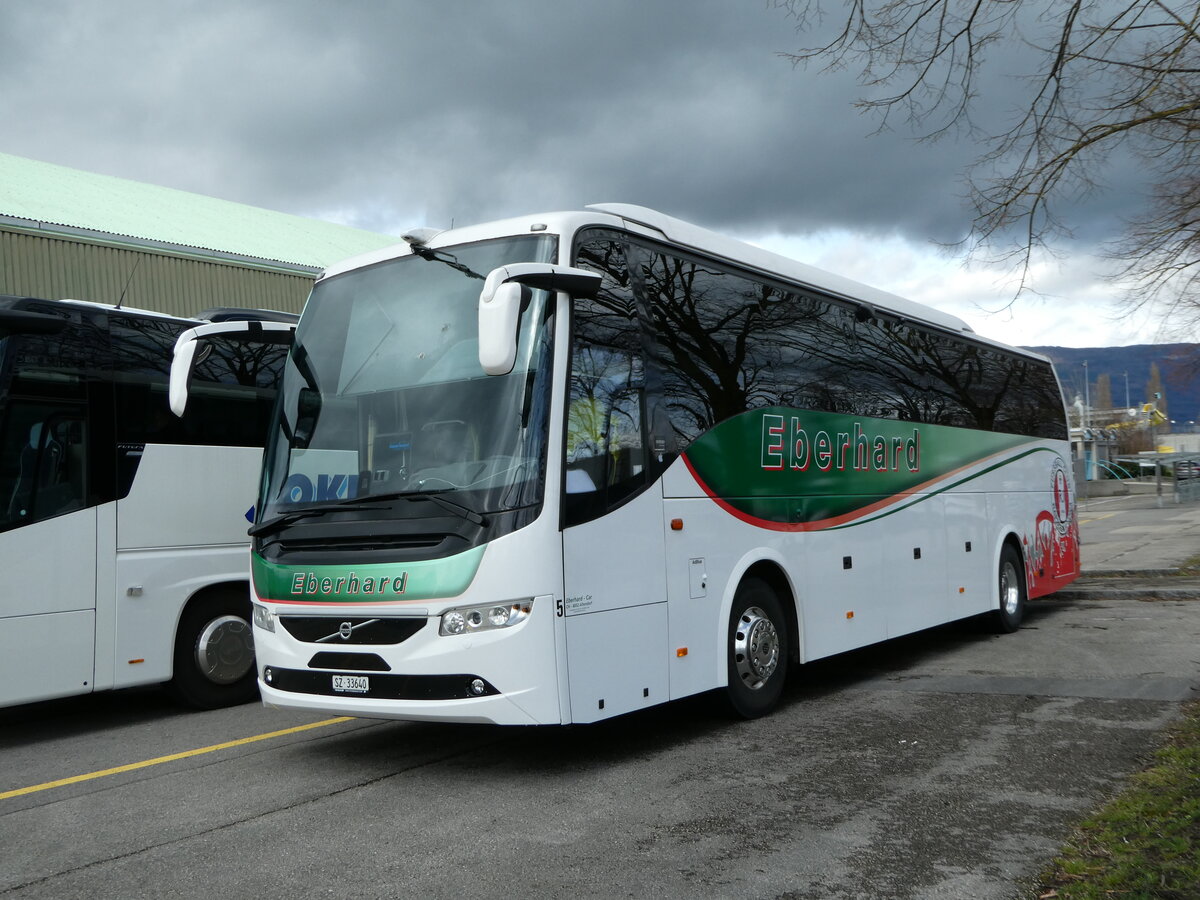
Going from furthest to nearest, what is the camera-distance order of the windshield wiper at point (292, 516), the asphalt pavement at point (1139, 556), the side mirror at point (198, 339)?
1. the asphalt pavement at point (1139, 556)
2. the side mirror at point (198, 339)
3. the windshield wiper at point (292, 516)

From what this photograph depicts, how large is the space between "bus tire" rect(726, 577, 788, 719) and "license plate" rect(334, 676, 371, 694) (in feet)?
8.48

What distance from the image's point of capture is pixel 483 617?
620 centimetres

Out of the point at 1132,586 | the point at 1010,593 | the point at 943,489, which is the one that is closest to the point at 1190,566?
the point at 1132,586

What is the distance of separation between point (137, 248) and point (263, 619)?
15767 mm

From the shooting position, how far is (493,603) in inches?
243

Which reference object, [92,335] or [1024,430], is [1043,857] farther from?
[1024,430]

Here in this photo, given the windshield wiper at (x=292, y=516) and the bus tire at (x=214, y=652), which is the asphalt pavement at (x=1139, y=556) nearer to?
the bus tire at (x=214, y=652)

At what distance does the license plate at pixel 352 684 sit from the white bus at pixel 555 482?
0.04 ft

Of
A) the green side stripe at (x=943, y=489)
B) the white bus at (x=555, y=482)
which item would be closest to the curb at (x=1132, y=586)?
the green side stripe at (x=943, y=489)

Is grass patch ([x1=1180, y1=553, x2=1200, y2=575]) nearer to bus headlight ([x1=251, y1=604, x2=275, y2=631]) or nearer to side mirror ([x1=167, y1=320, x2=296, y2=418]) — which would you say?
side mirror ([x1=167, y1=320, x2=296, y2=418])

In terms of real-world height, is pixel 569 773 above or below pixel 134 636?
below

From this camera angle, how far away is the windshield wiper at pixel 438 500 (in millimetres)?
6219

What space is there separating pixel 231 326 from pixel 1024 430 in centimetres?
1029

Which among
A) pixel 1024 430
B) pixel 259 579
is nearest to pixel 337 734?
pixel 259 579
